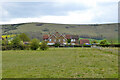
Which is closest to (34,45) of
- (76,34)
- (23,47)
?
(23,47)

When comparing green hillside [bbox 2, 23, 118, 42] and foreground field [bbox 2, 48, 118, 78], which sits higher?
green hillside [bbox 2, 23, 118, 42]

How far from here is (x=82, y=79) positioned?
6684 mm

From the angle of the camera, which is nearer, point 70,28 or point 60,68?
point 70,28

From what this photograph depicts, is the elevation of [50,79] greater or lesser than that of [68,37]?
lesser

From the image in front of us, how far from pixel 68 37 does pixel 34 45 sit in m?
20.5

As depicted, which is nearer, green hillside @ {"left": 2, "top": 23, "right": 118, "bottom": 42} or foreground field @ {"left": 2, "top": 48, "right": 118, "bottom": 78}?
green hillside @ {"left": 2, "top": 23, "right": 118, "bottom": 42}

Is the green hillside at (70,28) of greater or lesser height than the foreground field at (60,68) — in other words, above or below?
above

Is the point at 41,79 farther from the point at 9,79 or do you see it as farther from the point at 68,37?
the point at 68,37

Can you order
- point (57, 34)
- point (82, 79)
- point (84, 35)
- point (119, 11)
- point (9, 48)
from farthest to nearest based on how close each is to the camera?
point (9, 48), point (84, 35), point (57, 34), point (82, 79), point (119, 11)

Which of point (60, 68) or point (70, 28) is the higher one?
point (70, 28)

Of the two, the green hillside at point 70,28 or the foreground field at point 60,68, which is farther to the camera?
the foreground field at point 60,68

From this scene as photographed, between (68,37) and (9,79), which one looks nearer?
(9,79)

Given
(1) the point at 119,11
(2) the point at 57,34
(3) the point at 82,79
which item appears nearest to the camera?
(1) the point at 119,11

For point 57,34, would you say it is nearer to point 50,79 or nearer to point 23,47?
point 50,79
